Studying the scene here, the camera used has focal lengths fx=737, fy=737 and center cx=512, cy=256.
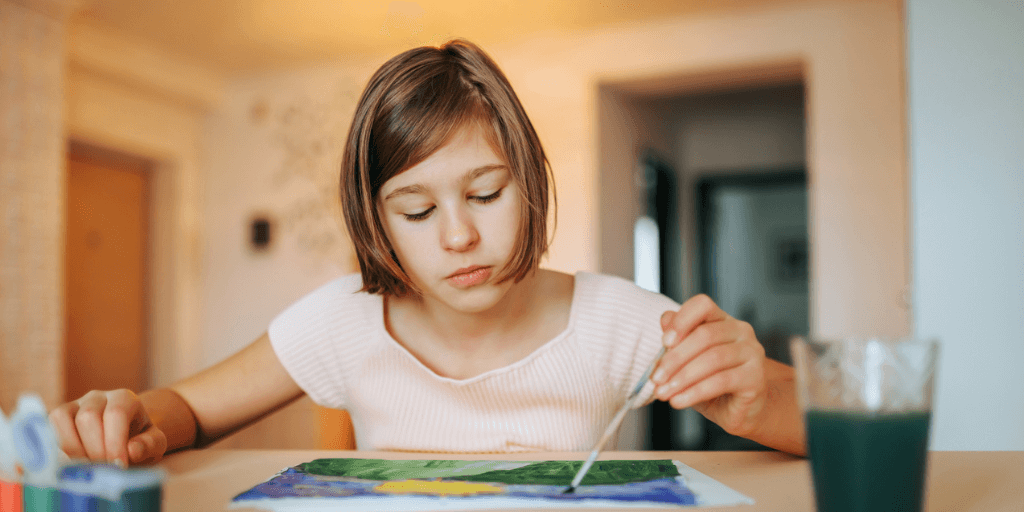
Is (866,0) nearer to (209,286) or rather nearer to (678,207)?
(678,207)

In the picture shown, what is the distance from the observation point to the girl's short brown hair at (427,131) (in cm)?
89

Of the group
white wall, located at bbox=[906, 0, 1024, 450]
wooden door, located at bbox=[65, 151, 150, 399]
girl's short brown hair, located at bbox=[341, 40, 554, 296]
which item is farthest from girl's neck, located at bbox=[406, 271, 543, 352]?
wooden door, located at bbox=[65, 151, 150, 399]

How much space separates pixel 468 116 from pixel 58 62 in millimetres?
3474

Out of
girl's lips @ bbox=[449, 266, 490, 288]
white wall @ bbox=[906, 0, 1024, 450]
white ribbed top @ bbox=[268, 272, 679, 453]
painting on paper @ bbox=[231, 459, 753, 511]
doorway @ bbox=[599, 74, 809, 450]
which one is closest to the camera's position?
painting on paper @ bbox=[231, 459, 753, 511]

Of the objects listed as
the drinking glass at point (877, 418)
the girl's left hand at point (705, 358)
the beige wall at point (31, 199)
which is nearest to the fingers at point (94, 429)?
the girl's left hand at point (705, 358)

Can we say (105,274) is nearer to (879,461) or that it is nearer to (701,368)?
(701,368)

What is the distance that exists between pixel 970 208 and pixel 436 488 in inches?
79.3

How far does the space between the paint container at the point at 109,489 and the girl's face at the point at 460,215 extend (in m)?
0.48

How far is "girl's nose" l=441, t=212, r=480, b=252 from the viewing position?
0.84 m

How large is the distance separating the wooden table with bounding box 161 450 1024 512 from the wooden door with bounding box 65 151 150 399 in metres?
3.88

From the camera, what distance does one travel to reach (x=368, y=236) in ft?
3.13

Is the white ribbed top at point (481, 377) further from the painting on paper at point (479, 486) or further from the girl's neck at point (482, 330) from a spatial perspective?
the painting on paper at point (479, 486)

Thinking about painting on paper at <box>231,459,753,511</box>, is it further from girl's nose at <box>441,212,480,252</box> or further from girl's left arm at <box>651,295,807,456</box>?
girl's nose at <box>441,212,480,252</box>

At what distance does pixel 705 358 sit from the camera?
66 cm
